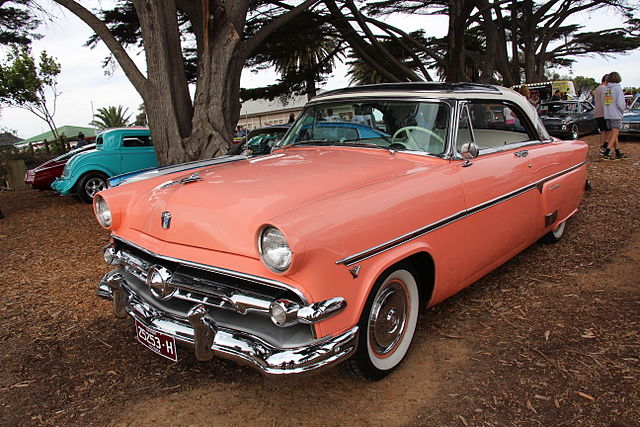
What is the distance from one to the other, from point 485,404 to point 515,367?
422 mm

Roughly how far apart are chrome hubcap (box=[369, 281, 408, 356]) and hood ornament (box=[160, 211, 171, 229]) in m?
1.19

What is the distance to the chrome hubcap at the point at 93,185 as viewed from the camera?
32.5 ft

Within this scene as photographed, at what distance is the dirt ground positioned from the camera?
2.38 meters

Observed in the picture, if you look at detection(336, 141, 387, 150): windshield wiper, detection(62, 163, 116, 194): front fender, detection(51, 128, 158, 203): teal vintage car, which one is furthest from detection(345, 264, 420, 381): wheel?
detection(62, 163, 116, 194): front fender

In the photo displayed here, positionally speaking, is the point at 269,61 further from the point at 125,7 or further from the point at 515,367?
the point at 515,367

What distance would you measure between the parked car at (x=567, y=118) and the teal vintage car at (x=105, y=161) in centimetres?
1051

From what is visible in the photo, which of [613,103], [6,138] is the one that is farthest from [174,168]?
[6,138]

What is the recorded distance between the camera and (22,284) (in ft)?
15.3

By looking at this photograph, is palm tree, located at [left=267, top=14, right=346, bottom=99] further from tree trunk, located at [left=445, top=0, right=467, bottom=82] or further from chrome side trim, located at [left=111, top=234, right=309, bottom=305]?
chrome side trim, located at [left=111, top=234, right=309, bottom=305]

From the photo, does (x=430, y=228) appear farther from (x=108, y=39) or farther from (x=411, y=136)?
(x=108, y=39)

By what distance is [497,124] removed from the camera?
3.93 m

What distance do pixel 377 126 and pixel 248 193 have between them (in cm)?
131

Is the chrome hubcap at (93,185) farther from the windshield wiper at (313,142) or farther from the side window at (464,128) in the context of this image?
the side window at (464,128)

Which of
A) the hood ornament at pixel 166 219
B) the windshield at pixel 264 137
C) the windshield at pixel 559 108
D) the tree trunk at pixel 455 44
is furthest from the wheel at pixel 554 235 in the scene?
the windshield at pixel 559 108
